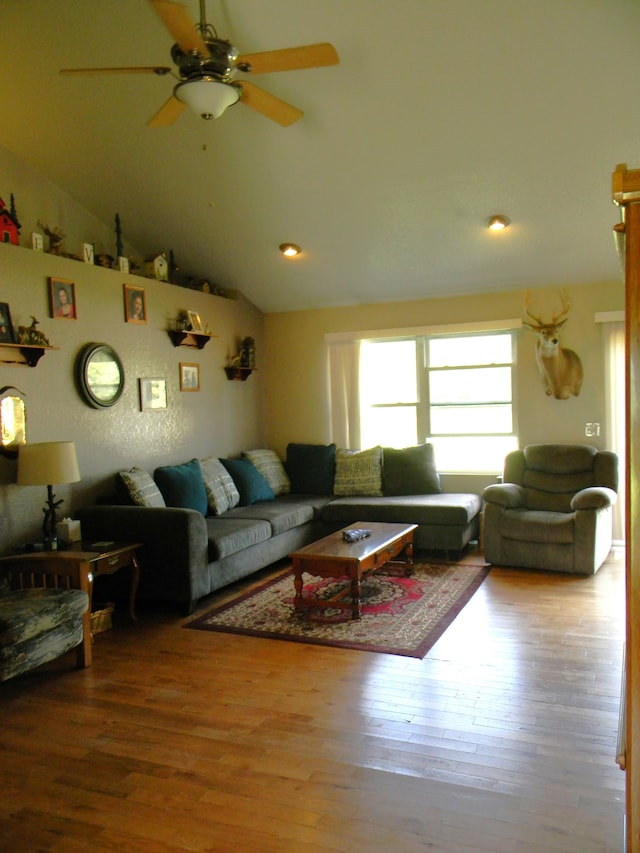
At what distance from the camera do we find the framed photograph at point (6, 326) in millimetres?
4026

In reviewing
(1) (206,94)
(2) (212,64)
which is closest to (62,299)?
(1) (206,94)

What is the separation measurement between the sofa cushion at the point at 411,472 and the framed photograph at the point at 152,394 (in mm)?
2179

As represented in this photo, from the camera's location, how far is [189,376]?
19.2 feet

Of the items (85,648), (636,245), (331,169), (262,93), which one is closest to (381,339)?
(331,169)

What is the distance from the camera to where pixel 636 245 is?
50.1 inches

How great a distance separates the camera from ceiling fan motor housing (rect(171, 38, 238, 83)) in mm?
2846

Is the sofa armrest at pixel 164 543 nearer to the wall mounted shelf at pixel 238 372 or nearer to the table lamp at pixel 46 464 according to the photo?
the table lamp at pixel 46 464

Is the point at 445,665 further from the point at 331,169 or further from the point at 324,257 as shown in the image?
the point at 324,257

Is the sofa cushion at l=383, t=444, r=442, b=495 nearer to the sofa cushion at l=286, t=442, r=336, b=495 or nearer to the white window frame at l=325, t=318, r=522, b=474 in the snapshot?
the white window frame at l=325, t=318, r=522, b=474

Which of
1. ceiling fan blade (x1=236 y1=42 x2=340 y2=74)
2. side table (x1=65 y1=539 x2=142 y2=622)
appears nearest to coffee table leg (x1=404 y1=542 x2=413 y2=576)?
side table (x1=65 y1=539 x2=142 y2=622)

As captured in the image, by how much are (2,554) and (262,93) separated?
9.82 ft

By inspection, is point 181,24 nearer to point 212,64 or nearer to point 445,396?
point 212,64

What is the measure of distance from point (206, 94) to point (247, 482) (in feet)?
11.8

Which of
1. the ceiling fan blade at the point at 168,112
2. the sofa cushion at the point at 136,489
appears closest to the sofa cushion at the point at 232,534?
the sofa cushion at the point at 136,489
